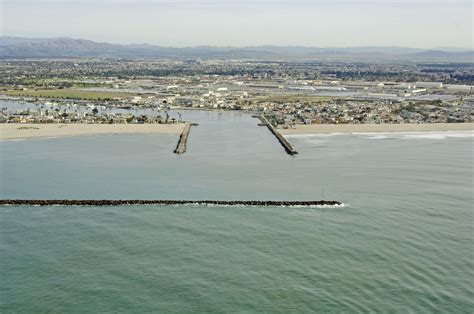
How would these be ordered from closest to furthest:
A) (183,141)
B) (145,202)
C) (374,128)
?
(145,202) < (183,141) < (374,128)

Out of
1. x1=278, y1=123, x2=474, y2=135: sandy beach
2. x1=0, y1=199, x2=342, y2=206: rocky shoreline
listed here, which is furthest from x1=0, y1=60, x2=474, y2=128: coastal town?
x1=0, y1=199, x2=342, y2=206: rocky shoreline

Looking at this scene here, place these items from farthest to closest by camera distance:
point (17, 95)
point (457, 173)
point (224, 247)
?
point (17, 95), point (457, 173), point (224, 247)

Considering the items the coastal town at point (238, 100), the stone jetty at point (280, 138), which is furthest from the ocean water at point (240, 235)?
the coastal town at point (238, 100)

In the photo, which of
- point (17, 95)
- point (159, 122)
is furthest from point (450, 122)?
point (17, 95)

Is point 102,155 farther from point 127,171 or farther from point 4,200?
point 4,200

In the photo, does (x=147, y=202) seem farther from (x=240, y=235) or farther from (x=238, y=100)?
(x=238, y=100)

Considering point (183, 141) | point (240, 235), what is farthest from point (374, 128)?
point (240, 235)
